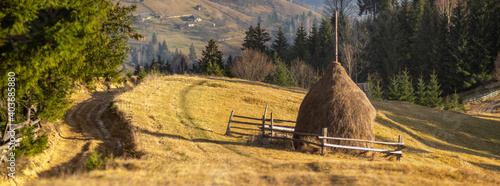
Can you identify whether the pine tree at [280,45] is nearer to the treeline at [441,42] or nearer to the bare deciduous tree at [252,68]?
the treeline at [441,42]

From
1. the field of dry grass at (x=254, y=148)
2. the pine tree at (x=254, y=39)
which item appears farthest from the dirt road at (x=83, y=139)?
the pine tree at (x=254, y=39)

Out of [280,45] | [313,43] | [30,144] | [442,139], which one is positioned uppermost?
[313,43]

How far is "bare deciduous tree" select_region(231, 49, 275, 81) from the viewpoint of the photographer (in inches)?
2420

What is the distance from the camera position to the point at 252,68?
62125 mm

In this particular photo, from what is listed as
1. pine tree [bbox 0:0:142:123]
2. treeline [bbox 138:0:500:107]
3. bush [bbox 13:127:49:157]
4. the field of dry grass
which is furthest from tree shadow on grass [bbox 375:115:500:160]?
bush [bbox 13:127:49:157]

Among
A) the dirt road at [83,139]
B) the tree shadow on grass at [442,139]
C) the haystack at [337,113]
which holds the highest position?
the haystack at [337,113]

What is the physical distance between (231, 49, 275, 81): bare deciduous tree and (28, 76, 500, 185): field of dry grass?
24.6 m

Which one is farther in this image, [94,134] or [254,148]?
[94,134]

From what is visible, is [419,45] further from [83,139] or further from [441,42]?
[83,139]

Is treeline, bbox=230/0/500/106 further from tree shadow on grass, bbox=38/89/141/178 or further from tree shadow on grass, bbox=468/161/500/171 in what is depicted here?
tree shadow on grass, bbox=38/89/141/178

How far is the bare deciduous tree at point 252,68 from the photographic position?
61.5m

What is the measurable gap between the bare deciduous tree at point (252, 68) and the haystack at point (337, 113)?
1751 inches

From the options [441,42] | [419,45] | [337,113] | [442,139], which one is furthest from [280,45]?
[337,113]

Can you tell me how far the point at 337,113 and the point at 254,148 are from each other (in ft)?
13.1
